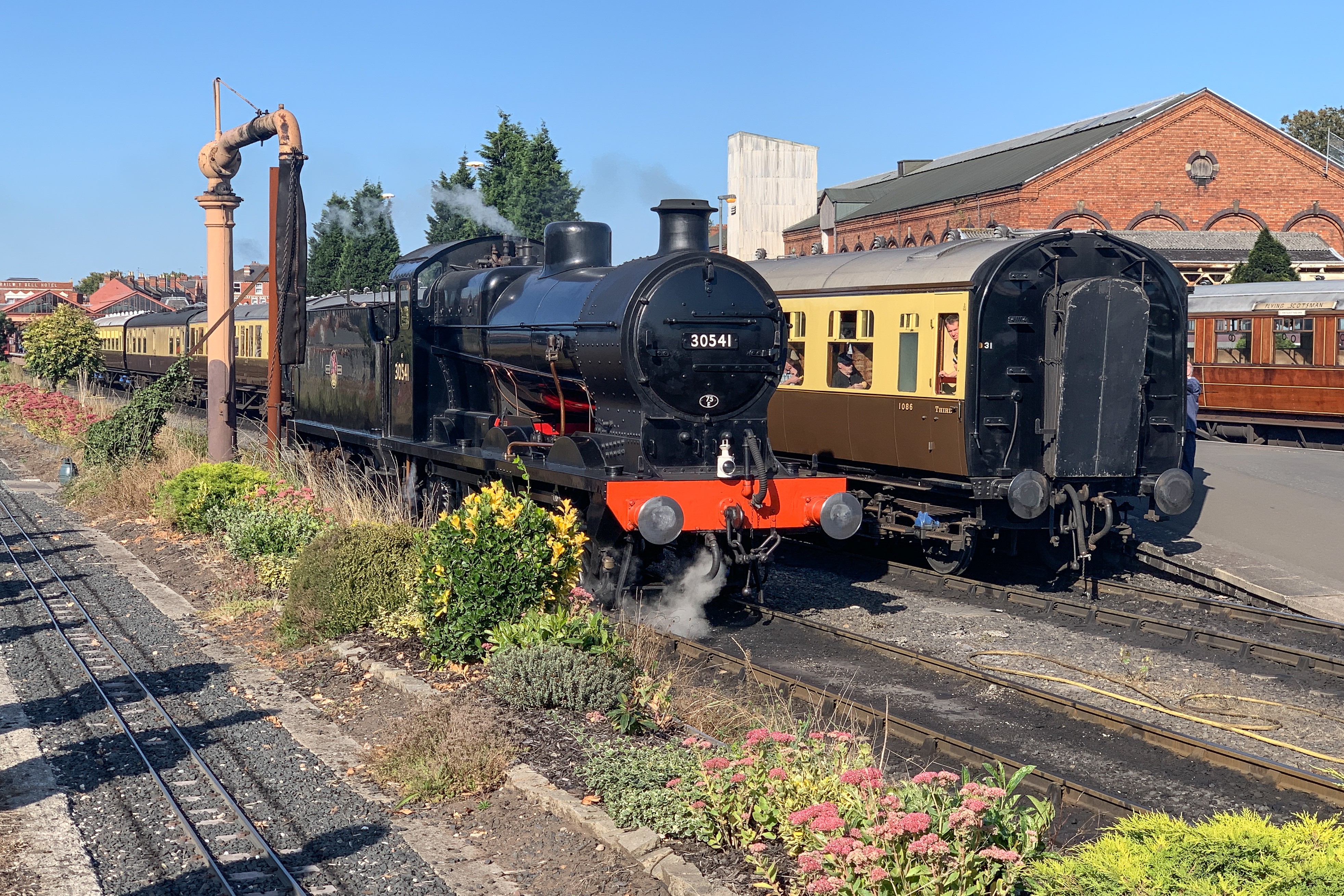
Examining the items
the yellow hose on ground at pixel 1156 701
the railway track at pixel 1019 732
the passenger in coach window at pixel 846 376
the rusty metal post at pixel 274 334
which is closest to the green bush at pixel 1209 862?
the railway track at pixel 1019 732

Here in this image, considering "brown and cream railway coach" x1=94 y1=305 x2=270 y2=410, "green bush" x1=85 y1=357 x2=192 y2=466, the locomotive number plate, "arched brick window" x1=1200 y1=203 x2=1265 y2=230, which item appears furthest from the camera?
"arched brick window" x1=1200 y1=203 x2=1265 y2=230

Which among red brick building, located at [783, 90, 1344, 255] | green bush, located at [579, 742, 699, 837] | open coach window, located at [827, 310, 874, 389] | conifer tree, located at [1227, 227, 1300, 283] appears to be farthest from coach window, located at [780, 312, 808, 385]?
red brick building, located at [783, 90, 1344, 255]

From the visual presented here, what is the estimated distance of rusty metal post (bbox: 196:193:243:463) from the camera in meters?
17.6

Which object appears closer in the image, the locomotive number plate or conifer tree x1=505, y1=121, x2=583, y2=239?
Answer: the locomotive number plate

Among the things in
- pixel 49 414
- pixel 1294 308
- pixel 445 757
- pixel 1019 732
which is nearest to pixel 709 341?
pixel 1019 732

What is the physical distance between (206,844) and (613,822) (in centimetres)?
195

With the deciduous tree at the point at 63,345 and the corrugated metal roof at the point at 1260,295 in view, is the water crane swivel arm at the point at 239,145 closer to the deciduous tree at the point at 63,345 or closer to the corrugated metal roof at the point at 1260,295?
the corrugated metal roof at the point at 1260,295

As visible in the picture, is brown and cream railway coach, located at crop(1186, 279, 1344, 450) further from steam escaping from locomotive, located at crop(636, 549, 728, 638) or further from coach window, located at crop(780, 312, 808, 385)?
steam escaping from locomotive, located at crop(636, 549, 728, 638)

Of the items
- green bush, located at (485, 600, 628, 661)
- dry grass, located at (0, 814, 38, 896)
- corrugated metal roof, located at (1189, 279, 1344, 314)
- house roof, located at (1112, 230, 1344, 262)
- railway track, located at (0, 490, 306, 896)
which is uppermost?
house roof, located at (1112, 230, 1344, 262)

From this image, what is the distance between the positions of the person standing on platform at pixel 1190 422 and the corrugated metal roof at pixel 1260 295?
7886 millimetres

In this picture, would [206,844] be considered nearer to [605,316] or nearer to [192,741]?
[192,741]

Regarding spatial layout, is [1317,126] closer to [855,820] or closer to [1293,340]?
[1293,340]

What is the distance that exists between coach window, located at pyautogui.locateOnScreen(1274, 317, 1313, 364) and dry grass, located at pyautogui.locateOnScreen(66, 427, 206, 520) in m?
17.2

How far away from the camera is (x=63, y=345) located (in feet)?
114
